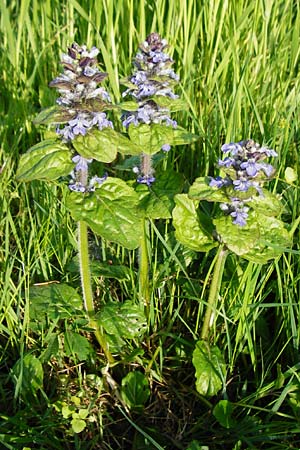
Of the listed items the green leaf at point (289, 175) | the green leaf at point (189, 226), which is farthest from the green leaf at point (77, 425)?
the green leaf at point (289, 175)

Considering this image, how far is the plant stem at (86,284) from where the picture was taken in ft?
5.95

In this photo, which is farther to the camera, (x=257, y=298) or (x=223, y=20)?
(x=223, y=20)

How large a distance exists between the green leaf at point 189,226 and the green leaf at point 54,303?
1.45ft

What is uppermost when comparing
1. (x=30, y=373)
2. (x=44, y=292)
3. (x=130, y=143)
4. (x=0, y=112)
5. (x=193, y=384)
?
(x=130, y=143)

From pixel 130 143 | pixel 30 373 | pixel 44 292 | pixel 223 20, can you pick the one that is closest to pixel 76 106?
pixel 130 143

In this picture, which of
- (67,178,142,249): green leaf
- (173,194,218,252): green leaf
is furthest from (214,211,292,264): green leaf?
(67,178,142,249): green leaf

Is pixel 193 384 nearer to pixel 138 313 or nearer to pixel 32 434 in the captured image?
pixel 138 313

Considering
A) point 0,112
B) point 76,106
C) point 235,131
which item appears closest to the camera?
point 76,106

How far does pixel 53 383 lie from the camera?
1.99 metres

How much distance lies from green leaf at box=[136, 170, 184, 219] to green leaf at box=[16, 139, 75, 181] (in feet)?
1.07

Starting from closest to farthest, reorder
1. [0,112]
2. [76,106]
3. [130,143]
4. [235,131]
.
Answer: [76,106] → [130,143] → [235,131] → [0,112]

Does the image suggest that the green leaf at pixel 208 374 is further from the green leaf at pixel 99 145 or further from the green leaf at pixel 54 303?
the green leaf at pixel 99 145

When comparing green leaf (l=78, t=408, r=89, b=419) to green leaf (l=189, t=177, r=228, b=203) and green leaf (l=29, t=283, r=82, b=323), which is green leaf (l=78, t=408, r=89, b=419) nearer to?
green leaf (l=29, t=283, r=82, b=323)

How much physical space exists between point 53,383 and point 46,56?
1748 millimetres
